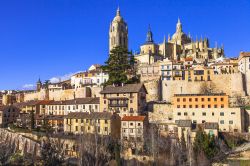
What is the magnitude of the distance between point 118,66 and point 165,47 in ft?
135

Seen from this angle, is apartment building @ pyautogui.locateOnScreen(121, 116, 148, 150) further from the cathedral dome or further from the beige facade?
the cathedral dome

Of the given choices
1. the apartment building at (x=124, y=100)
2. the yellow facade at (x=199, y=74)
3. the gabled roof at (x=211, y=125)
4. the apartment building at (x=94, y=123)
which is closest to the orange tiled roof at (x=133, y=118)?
the apartment building at (x=94, y=123)

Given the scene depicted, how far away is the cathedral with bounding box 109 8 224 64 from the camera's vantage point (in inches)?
3839

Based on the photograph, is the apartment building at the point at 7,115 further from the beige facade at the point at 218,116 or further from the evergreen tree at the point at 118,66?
the beige facade at the point at 218,116

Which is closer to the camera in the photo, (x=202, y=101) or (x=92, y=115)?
(x=202, y=101)

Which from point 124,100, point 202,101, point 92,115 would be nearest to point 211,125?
point 202,101

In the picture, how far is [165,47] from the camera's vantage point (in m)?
104

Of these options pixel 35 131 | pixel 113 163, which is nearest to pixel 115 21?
pixel 35 131

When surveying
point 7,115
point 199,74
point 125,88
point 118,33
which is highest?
point 118,33

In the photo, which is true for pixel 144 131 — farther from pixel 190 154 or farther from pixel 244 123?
pixel 244 123

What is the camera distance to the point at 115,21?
108 m

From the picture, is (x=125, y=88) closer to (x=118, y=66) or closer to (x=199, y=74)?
(x=118, y=66)

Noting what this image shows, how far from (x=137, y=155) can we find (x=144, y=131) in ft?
20.8

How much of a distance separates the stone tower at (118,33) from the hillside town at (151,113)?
22.7m
